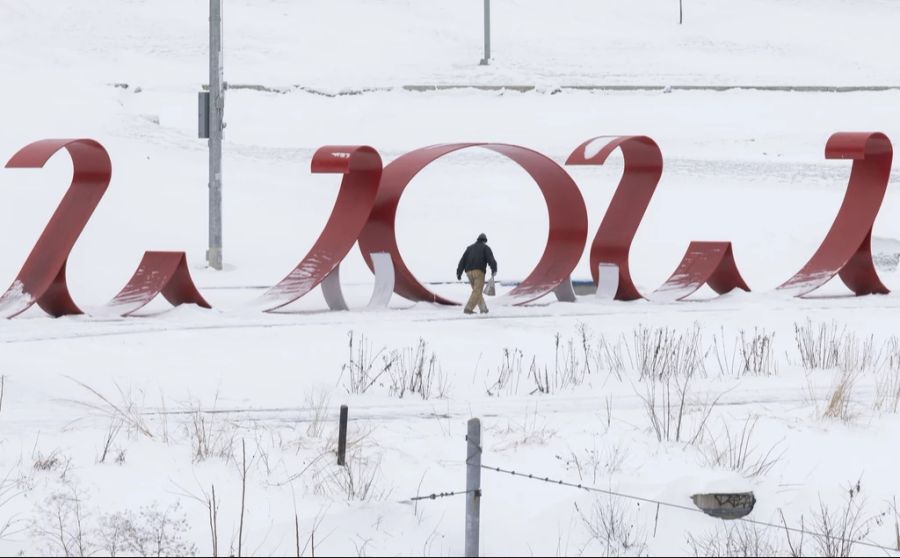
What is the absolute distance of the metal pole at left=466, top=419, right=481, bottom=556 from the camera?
7.18 metres

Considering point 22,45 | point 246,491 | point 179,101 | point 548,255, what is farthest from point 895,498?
point 22,45

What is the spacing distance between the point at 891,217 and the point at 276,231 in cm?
1045

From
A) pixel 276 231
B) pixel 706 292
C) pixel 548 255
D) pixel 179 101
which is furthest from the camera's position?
pixel 179 101

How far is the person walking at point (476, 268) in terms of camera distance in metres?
15.9

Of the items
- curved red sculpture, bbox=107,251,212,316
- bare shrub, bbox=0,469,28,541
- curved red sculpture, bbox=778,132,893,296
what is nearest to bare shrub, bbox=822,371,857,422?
bare shrub, bbox=0,469,28,541

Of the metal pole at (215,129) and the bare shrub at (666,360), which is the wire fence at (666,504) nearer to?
the bare shrub at (666,360)

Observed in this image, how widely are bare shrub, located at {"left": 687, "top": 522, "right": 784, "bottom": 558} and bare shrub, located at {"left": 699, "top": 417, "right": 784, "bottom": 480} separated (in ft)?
2.12

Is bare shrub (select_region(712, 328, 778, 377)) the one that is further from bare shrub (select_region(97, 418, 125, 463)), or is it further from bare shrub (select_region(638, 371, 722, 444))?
bare shrub (select_region(97, 418, 125, 463))

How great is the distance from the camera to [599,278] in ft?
57.6

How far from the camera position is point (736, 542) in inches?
321

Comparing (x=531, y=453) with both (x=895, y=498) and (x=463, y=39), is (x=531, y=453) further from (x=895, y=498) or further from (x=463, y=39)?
(x=463, y=39)

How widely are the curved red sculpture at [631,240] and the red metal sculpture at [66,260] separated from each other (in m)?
5.02

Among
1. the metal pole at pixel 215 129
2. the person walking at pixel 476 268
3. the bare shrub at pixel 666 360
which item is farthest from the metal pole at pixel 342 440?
the metal pole at pixel 215 129

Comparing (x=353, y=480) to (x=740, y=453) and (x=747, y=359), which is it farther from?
(x=747, y=359)
